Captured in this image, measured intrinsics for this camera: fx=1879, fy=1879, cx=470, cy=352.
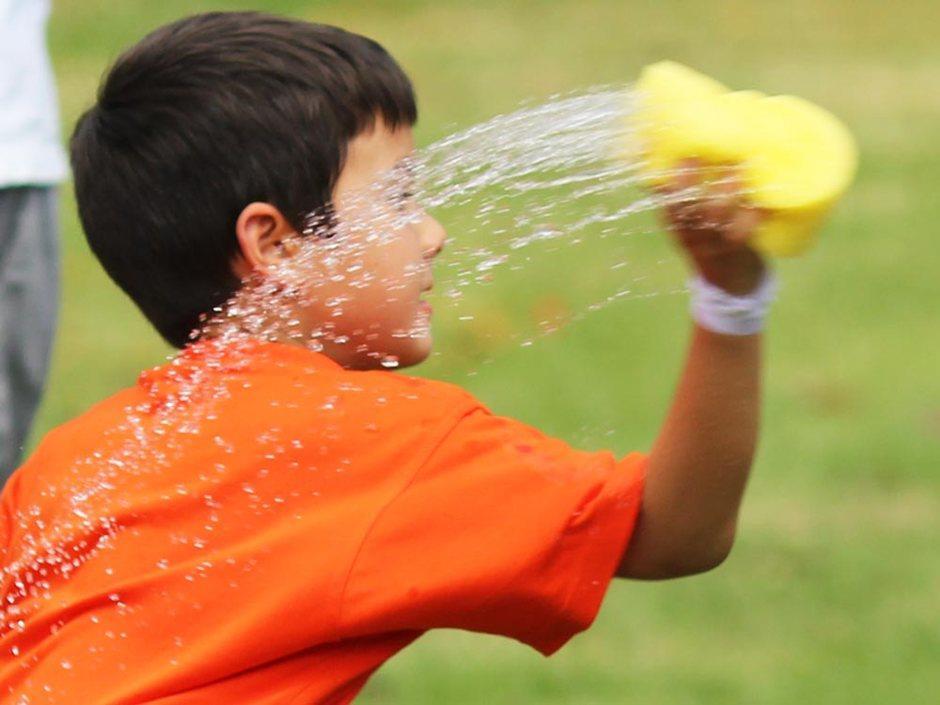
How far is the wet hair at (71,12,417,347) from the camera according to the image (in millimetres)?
2211

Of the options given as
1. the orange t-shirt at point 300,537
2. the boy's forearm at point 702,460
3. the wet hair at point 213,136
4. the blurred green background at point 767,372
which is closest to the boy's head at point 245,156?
the wet hair at point 213,136

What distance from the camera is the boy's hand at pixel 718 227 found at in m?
1.94

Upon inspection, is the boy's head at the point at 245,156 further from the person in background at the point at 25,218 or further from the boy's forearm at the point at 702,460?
the person in background at the point at 25,218

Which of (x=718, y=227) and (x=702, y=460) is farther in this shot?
(x=702, y=460)

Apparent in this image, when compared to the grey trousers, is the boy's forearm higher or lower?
higher

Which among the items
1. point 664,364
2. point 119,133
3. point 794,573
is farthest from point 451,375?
point 119,133

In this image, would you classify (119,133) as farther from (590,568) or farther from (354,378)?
(590,568)

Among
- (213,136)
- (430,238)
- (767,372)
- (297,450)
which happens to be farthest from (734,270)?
(767,372)

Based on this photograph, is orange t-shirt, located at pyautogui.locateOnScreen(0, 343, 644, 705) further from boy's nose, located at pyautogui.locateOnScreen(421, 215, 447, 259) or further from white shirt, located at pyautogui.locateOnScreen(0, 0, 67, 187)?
white shirt, located at pyautogui.locateOnScreen(0, 0, 67, 187)

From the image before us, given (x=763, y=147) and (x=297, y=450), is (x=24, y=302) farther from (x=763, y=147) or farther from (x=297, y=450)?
(x=763, y=147)

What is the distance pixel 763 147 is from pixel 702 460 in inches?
15.1

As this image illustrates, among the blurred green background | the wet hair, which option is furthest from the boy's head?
the blurred green background

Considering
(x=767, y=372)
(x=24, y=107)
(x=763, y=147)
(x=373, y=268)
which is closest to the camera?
(x=763, y=147)

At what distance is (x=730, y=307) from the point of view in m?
2.05
